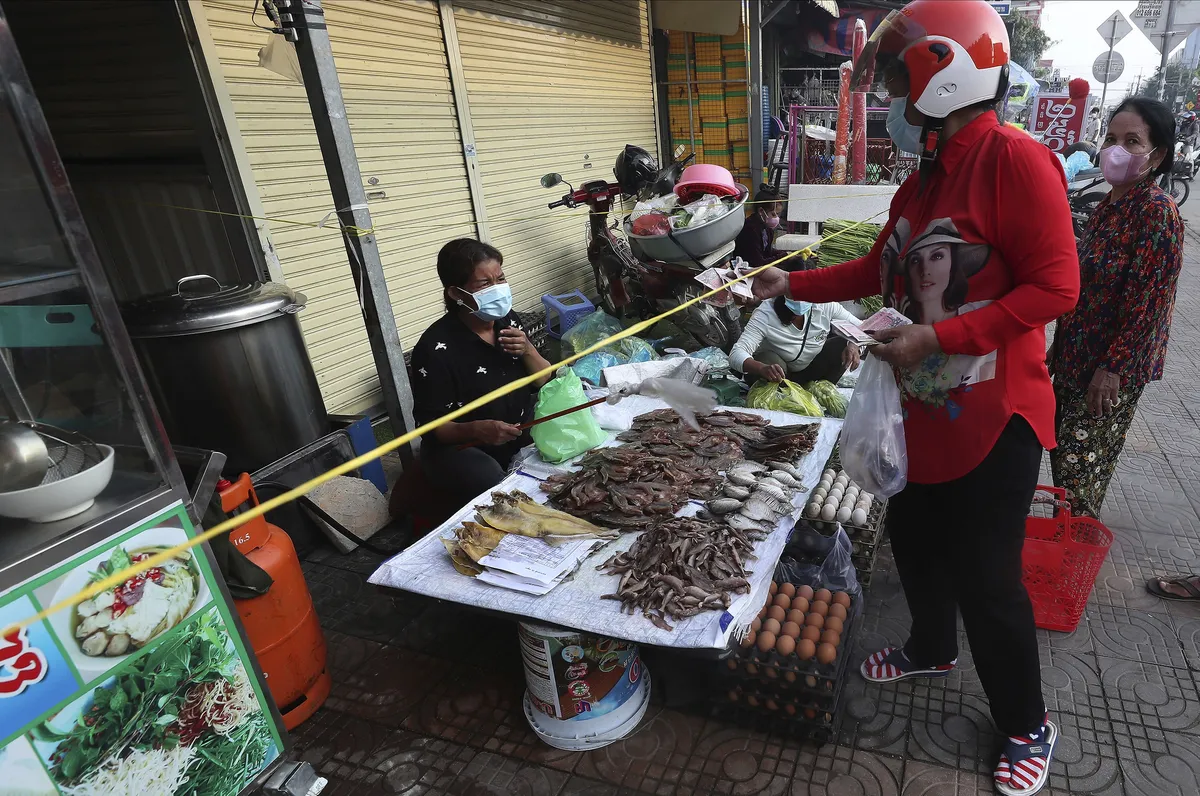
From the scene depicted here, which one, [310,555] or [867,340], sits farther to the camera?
[310,555]

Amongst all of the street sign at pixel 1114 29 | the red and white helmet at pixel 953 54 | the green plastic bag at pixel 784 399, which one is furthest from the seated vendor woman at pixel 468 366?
the street sign at pixel 1114 29

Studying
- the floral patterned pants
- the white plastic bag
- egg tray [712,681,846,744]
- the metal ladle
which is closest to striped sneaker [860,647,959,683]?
egg tray [712,681,846,744]

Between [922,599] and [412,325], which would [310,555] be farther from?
[922,599]

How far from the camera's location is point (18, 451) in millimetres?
1838

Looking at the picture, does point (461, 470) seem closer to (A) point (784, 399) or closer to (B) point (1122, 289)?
(A) point (784, 399)

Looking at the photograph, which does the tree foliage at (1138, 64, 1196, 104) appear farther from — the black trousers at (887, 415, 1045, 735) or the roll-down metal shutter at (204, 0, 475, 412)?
the black trousers at (887, 415, 1045, 735)

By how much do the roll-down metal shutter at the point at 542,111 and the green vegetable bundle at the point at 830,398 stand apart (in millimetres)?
4208

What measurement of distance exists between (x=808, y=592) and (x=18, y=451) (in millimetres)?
2839

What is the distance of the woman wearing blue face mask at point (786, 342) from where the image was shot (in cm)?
417

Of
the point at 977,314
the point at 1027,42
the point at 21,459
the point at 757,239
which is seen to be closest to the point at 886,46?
the point at 977,314

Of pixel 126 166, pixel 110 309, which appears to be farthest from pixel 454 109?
pixel 110 309

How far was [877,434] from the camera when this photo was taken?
7.11ft

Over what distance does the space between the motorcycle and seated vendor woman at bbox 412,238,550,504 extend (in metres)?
2.34

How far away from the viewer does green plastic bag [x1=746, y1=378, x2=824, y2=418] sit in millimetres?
3965
